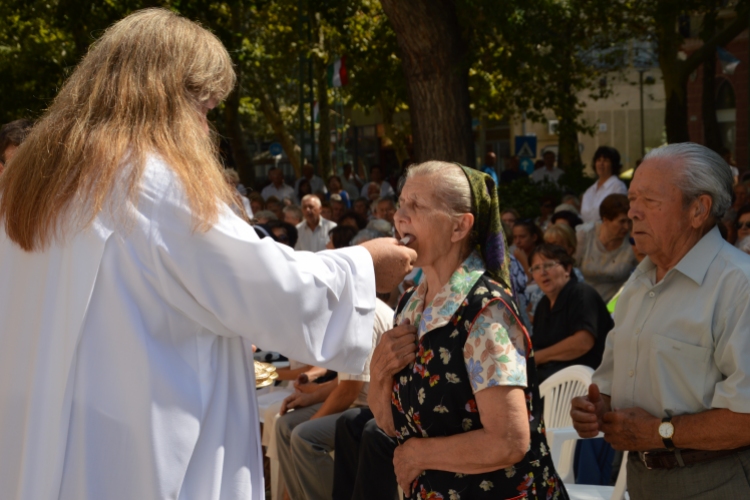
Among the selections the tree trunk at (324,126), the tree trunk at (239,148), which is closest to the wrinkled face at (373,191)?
the tree trunk at (239,148)

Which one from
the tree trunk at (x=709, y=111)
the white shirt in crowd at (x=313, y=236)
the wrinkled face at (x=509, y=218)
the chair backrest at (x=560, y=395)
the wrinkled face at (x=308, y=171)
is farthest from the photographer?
the tree trunk at (x=709, y=111)

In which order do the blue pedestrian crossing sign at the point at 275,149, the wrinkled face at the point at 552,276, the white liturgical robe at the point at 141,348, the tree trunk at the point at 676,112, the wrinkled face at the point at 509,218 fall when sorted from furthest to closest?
the blue pedestrian crossing sign at the point at 275,149 → the tree trunk at the point at 676,112 → the wrinkled face at the point at 509,218 → the wrinkled face at the point at 552,276 → the white liturgical robe at the point at 141,348

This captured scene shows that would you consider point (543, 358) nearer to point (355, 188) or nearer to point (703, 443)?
point (703, 443)

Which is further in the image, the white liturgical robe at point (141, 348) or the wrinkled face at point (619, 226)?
the wrinkled face at point (619, 226)

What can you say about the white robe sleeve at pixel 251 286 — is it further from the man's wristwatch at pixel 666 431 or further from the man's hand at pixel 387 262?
the man's wristwatch at pixel 666 431

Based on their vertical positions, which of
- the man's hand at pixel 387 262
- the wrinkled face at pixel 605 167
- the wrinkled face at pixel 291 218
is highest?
the man's hand at pixel 387 262

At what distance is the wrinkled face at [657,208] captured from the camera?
2986 millimetres

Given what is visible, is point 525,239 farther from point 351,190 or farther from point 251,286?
point 351,190

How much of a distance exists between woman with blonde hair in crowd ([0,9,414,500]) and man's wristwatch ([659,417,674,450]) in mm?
1151

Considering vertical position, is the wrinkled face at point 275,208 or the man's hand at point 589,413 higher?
the man's hand at point 589,413

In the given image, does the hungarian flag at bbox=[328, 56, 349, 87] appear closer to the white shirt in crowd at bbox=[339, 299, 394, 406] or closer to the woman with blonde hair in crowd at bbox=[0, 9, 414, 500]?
the white shirt in crowd at bbox=[339, 299, 394, 406]

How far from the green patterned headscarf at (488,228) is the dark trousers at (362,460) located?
1560mm

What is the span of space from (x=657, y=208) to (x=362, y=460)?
2271 mm

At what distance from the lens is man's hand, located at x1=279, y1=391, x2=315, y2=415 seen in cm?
579
